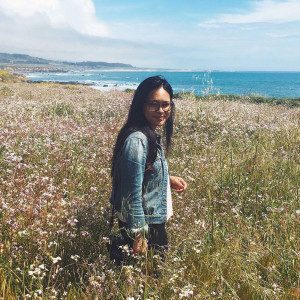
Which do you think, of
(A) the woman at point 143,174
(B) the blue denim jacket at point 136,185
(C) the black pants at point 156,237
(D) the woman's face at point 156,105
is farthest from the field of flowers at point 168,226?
(D) the woman's face at point 156,105

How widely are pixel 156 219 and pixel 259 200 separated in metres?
2.32

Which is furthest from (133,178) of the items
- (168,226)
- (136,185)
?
(168,226)

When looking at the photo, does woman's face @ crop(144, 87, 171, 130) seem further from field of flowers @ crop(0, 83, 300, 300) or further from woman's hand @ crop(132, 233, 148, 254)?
field of flowers @ crop(0, 83, 300, 300)

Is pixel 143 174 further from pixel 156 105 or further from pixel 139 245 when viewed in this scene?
pixel 156 105

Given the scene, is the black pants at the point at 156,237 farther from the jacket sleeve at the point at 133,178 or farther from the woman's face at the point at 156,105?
the woman's face at the point at 156,105

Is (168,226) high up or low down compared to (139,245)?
down

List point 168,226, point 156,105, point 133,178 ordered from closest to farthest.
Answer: point 133,178
point 156,105
point 168,226

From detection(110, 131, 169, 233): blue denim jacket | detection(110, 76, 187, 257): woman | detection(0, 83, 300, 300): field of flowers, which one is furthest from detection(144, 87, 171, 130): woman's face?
detection(0, 83, 300, 300): field of flowers

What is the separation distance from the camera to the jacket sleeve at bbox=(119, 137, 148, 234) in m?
2.54

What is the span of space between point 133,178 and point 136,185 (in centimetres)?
7

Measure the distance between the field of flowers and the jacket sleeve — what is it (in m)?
0.36

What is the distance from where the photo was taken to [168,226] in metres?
3.85

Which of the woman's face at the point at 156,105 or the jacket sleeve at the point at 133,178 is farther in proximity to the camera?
the woman's face at the point at 156,105

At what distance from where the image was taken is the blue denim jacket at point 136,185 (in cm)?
255
